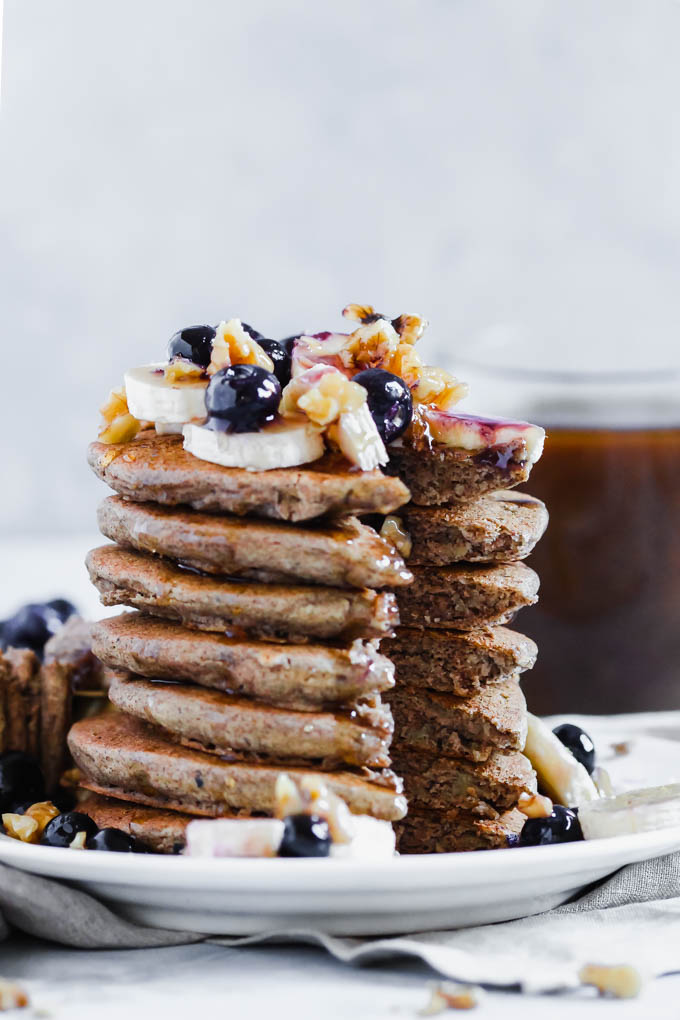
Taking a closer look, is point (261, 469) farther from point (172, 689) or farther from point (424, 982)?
point (424, 982)

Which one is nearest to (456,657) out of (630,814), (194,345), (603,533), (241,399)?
(630,814)

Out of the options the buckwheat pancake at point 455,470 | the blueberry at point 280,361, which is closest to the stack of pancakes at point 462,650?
the buckwheat pancake at point 455,470

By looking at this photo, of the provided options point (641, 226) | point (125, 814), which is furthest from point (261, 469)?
point (641, 226)

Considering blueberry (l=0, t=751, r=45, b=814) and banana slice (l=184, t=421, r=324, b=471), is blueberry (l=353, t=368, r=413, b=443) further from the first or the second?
blueberry (l=0, t=751, r=45, b=814)

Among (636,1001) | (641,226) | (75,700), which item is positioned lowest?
(636,1001)

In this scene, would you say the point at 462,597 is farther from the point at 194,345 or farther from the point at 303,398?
the point at 194,345

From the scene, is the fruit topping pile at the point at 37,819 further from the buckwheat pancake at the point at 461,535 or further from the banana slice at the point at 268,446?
the buckwheat pancake at the point at 461,535
